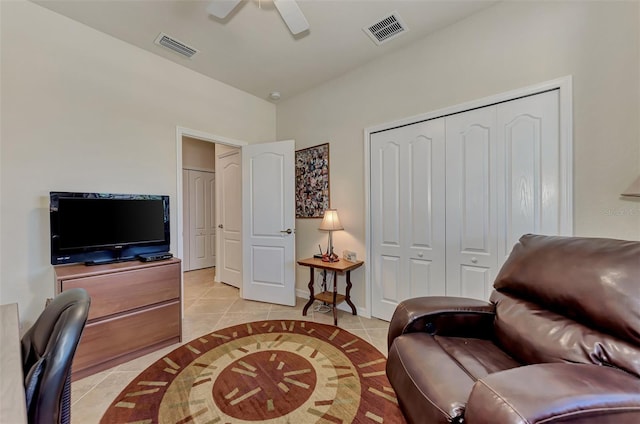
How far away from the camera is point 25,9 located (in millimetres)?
1998

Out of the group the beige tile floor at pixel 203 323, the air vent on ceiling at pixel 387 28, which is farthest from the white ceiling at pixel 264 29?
the beige tile floor at pixel 203 323

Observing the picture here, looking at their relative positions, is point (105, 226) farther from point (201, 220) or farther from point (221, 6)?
point (201, 220)

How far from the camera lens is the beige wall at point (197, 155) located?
→ 4.94 metres

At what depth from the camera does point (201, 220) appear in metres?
5.27

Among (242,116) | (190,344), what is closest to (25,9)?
(242,116)

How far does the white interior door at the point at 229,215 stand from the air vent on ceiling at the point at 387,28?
230 centimetres

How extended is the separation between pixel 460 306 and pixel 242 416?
4.52ft

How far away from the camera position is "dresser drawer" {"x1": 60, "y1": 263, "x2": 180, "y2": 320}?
74.2 inches

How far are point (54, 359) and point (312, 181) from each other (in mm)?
2863

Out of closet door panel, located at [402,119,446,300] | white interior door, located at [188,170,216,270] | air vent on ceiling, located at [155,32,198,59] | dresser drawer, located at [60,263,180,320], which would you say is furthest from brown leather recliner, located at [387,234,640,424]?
white interior door, located at [188,170,216,270]

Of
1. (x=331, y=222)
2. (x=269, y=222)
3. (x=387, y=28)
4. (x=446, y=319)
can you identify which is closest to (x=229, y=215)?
(x=269, y=222)

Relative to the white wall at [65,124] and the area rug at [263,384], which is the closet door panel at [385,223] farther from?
the white wall at [65,124]

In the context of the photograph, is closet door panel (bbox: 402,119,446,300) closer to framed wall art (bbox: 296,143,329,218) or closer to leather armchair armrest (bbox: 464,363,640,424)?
framed wall art (bbox: 296,143,329,218)

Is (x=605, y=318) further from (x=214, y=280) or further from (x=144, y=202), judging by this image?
(x=214, y=280)
